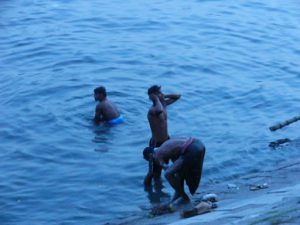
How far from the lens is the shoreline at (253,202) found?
24.1 ft

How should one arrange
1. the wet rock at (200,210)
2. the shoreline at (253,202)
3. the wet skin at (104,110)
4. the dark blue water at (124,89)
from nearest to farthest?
the shoreline at (253,202)
the wet rock at (200,210)
the dark blue water at (124,89)
the wet skin at (104,110)

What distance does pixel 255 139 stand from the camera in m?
14.8

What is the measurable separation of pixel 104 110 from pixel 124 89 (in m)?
2.77

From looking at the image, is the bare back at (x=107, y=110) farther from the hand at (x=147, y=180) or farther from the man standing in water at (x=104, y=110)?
the hand at (x=147, y=180)

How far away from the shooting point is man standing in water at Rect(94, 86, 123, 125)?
1432 centimetres

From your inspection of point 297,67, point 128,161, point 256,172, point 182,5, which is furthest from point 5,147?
point 182,5

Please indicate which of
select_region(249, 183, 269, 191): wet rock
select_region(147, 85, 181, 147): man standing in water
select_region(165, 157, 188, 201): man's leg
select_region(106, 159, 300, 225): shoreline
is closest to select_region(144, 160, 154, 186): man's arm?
select_region(147, 85, 181, 147): man standing in water

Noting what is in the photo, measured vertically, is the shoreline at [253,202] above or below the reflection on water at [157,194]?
above

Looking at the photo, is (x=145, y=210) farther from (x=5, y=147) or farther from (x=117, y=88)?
(x=117, y=88)

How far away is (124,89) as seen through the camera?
1725 centimetres

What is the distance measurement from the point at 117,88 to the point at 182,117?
2.20 m

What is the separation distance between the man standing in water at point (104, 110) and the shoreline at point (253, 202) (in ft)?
9.48

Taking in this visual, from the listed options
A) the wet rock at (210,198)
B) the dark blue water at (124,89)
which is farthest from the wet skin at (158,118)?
the wet rock at (210,198)

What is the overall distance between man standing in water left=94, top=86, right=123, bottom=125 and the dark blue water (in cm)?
21
